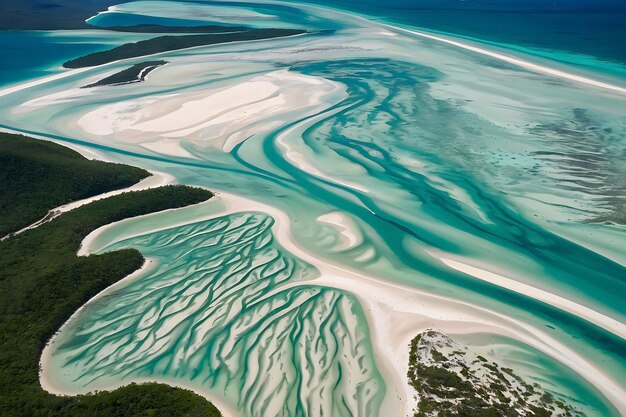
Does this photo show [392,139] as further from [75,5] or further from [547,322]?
[75,5]

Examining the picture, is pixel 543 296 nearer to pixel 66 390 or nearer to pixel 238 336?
pixel 238 336

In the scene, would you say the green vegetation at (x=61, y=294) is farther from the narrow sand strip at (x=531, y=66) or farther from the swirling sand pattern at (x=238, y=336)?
the narrow sand strip at (x=531, y=66)

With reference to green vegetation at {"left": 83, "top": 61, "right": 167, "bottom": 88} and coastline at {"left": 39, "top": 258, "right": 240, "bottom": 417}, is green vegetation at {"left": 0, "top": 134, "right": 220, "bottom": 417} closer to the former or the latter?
coastline at {"left": 39, "top": 258, "right": 240, "bottom": 417}

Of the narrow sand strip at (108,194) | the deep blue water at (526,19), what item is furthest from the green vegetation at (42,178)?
the deep blue water at (526,19)

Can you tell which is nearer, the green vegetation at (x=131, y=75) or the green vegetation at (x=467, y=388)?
the green vegetation at (x=467, y=388)

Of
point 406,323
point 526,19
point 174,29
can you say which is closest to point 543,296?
point 406,323

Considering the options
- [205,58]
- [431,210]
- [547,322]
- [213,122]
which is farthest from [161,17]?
[547,322]
